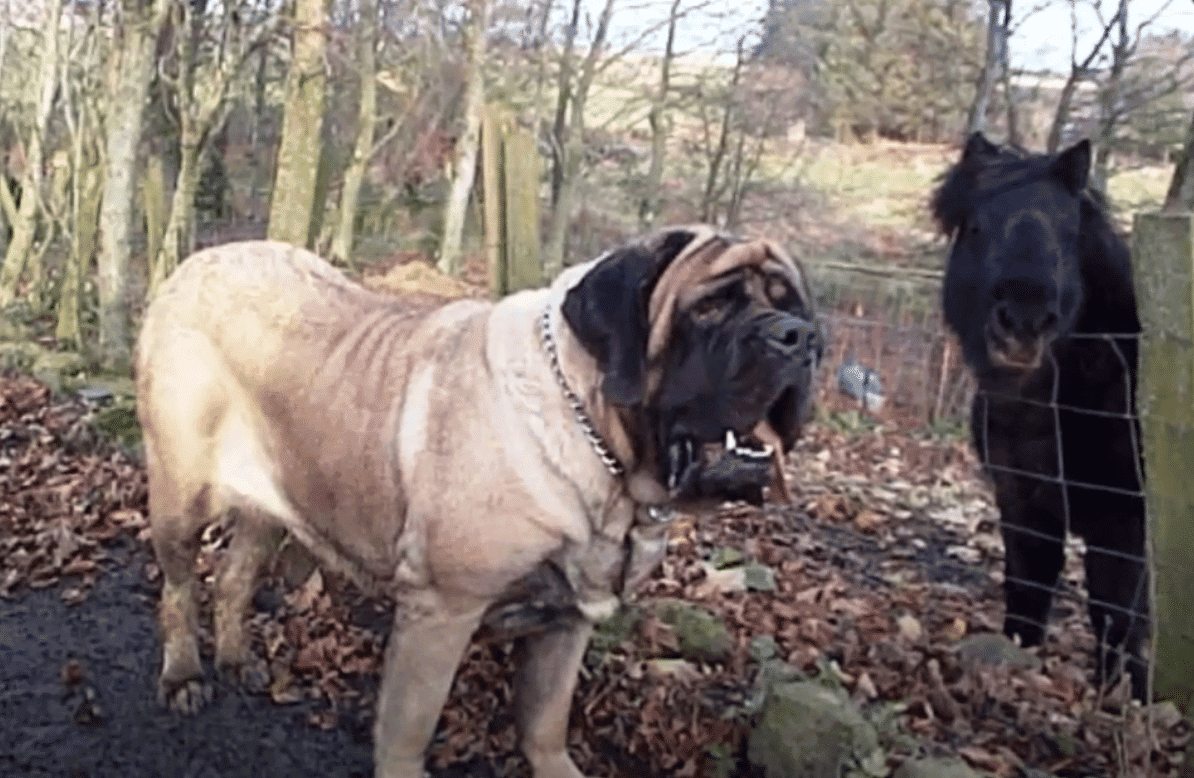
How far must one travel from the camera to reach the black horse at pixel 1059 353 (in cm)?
Result: 423

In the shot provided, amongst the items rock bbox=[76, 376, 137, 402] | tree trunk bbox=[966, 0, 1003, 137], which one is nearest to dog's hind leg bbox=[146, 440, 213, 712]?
rock bbox=[76, 376, 137, 402]

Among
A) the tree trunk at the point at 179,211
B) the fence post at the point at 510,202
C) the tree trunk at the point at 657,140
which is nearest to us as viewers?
the fence post at the point at 510,202

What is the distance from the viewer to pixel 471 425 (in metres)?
3.12

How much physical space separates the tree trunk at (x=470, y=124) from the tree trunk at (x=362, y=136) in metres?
2.19

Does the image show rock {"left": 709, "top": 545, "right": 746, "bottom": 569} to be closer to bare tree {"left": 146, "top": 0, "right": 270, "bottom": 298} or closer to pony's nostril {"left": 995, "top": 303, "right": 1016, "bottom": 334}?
pony's nostril {"left": 995, "top": 303, "right": 1016, "bottom": 334}

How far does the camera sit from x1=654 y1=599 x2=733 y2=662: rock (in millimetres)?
4406

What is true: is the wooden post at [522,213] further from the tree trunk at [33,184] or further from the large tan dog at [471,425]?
the tree trunk at [33,184]

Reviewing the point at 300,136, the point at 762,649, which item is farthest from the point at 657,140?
the point at 762,649

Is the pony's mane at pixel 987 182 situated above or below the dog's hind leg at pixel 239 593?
above

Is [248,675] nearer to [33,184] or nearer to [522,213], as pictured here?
[522,213]

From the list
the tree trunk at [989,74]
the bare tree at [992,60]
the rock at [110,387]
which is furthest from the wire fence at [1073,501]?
the bare tree at [992,60]

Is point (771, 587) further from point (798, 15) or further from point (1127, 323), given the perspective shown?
point (798, 15)

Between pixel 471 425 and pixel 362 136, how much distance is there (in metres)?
14.7

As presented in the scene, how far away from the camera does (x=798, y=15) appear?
21719 millimetres
